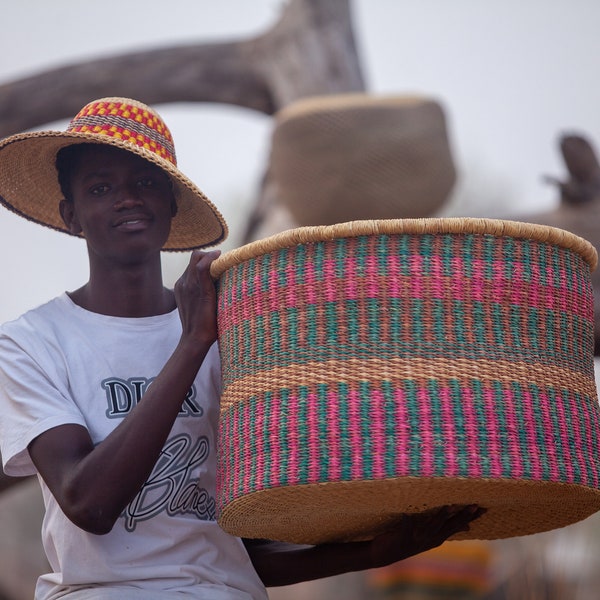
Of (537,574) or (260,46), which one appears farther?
(260,46)

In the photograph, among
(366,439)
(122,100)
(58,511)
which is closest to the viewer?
(366,439)

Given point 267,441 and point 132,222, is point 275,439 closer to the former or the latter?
point 267,441

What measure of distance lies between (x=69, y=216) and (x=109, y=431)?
43cm

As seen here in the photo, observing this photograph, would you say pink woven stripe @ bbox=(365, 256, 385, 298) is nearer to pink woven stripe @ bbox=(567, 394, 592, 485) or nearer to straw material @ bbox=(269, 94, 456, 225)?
pink woven stripe @ bbox=(567, 394, 592, 485)

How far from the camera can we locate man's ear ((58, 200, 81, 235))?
6.15 ft

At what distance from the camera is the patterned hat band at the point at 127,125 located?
1.74 metres

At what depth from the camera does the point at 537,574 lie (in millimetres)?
2852

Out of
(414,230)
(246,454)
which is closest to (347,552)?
(246,454)

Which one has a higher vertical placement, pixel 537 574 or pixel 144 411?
pixel 144 411

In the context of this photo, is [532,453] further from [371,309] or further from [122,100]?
[122,100]

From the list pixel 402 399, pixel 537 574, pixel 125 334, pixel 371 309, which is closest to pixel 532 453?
pixel 402 399

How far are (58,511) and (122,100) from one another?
68cm

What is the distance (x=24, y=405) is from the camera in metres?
1.63

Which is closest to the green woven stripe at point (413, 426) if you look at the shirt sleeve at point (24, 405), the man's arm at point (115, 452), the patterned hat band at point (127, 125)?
the man's arm at point (115, 452)
